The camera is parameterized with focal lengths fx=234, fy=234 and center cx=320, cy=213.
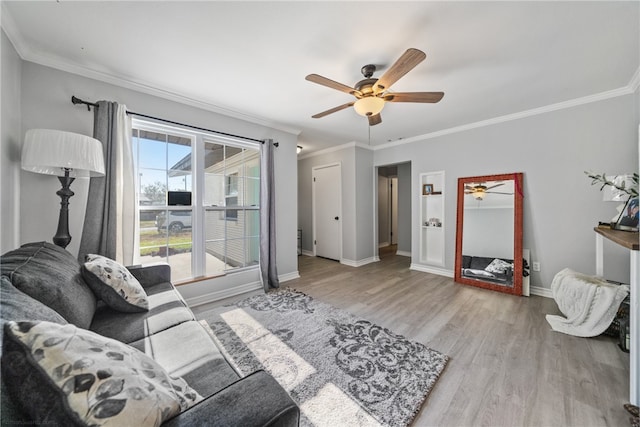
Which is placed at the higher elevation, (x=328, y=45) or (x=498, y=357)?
(x=328, y=45)

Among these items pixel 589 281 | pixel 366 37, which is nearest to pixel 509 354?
pixel 589 281

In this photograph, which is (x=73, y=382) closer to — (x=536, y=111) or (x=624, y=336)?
(x=624, y=336)

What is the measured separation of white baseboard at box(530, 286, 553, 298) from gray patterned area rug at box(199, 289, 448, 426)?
87.2 inches

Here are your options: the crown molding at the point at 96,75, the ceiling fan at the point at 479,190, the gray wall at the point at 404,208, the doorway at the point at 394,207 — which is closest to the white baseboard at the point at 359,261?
the doorway at the point at 394,207

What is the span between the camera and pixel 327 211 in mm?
5141

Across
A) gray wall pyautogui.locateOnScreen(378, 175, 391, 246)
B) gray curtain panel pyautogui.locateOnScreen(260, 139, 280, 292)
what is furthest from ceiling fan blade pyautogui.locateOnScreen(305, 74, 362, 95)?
gray wall pyautogui.locateOnScreen(378, 175, 391, 246)

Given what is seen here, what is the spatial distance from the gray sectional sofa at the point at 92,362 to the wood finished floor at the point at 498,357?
3.67 ft

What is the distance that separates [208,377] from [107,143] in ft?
7.58

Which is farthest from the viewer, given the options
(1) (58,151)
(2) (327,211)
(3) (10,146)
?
(2) (327,211)

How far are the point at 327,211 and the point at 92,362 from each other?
463 centimetres

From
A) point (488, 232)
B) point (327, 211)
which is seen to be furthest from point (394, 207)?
point (488, 232)

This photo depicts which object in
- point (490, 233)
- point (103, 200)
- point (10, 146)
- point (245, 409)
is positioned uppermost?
point (10, 146)

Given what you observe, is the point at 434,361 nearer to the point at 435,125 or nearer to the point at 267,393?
the point at 267,393

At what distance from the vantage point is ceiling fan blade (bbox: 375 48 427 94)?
4.93ft
